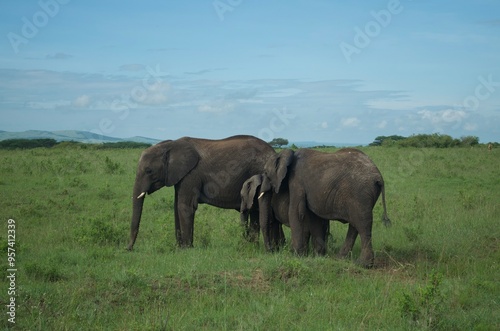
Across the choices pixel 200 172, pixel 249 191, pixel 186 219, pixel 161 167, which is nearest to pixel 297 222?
pixel 249 191

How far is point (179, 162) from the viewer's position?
39.2ft

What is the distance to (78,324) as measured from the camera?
6.92 meters

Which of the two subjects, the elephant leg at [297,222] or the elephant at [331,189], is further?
the elephant leg at [297,222]

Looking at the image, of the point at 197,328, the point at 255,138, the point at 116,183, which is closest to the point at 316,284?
the point at 197,328

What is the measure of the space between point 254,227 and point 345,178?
2539 millimetres

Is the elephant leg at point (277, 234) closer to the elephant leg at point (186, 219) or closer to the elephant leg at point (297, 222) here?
the elephant leg at point (297, 222)

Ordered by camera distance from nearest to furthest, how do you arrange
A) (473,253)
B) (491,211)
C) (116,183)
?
(473,253), (491,211), (116,183)

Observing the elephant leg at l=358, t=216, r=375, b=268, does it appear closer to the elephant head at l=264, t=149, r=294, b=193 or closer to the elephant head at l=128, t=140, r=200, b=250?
the elephant head at l=264, t=149, r=294, b=193

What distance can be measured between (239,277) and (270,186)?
9.10 feet

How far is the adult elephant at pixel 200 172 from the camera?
11852 millimetres

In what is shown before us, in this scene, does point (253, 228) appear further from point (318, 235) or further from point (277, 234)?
point (318, 235)

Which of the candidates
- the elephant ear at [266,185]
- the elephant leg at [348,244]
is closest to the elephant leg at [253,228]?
the elephant ear at [266,185]

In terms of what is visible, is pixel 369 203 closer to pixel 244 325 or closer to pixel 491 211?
pixel 244 325

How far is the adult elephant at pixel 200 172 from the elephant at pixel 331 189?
0.82 meters
